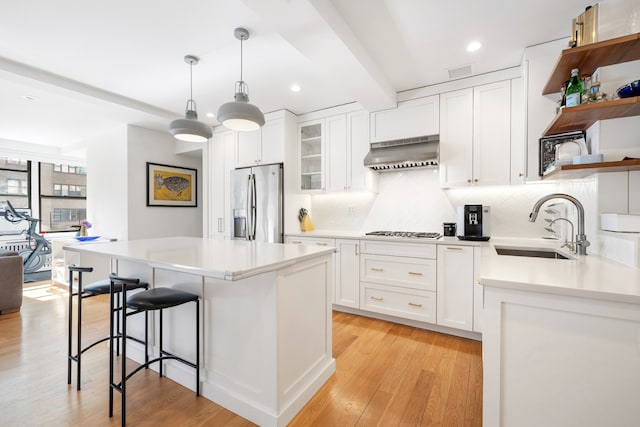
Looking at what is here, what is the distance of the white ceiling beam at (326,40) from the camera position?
165cm

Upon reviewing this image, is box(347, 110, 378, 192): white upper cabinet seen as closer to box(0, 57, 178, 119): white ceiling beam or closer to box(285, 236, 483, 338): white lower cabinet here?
box(285, 236, 483, 338): white lower cabinet

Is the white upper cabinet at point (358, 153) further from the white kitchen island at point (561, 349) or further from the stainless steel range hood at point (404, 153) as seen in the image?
the white kitchen island at point (561, 349)

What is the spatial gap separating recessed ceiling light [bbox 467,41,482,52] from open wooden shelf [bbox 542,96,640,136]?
99 centimetres

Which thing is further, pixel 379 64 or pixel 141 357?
pixel 379 64

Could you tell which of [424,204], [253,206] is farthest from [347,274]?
[253,206]

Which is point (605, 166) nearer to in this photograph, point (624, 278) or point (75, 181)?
point (624, 278)

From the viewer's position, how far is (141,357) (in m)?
2.18

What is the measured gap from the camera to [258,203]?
376 cm

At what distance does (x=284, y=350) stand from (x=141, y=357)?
4.62 feet

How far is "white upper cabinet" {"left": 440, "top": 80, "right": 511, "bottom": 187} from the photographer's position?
2.65 metres

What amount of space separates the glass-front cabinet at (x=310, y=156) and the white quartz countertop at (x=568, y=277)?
2.59 meters

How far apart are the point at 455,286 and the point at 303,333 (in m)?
1.63

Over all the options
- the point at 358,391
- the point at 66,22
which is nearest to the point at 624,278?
the point at 358,391

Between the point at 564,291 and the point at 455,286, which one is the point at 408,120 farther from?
the point at 564,291
